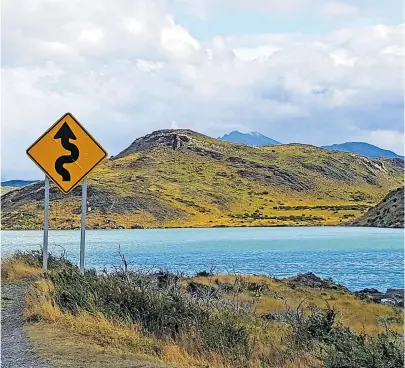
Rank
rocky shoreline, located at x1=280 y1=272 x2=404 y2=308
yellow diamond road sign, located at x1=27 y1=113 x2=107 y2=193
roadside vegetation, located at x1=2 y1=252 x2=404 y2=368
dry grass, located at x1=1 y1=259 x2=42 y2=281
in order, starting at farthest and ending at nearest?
rocky shoreline, located at x1=280 y1=272 x2=404 y2=308
dry grass, located at x1=1 y1=259 x2=42 y2=281
yellow diamond road sign, located at x1=27 y1=113 x2=107 y2=193
roadside vegetation, located at x1=2 y1=252 x2=404 y2=368

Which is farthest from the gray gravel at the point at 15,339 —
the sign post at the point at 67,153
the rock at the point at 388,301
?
the rock at the point at 388,301

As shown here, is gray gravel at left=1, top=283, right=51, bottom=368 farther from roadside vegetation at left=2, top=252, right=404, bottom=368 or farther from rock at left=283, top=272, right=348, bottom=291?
rock at left=283, top=272, right=348, bottom=291

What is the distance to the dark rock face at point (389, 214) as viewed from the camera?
118938 mm

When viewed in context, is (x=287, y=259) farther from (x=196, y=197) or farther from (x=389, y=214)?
(x=196, y=197)

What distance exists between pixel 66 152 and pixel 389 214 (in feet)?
381

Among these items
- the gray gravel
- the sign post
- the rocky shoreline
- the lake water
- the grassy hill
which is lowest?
the rocky shoreline

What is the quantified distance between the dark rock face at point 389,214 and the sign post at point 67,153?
107832 millimetres

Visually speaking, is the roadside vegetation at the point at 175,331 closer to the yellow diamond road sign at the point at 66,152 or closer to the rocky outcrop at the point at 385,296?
the yellow diamond road sign at the point at 66,152

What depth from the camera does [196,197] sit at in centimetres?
16538

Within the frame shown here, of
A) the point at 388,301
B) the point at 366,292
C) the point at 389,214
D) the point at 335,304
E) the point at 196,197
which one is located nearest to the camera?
the point at 335,304

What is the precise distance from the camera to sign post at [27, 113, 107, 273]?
13.3 meters

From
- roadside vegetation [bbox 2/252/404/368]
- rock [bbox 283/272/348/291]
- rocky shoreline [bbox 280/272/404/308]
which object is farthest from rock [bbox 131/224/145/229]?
roadside vegetation [bbox 2/252/404/368]

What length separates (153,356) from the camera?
29.6 ft

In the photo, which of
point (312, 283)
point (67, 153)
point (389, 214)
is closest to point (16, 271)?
point (67, 153)
